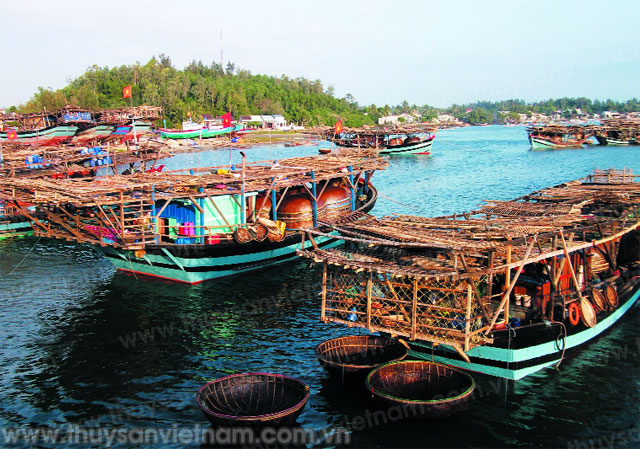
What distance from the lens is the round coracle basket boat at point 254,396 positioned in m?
14.6

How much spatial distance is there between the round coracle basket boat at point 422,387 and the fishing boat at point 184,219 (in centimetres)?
996

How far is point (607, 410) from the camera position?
15.6 meters

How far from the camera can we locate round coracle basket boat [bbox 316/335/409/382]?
55.0 ft

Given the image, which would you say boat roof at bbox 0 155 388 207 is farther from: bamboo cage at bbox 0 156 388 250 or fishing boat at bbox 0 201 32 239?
fishing boat at bbox 0 201 32 239

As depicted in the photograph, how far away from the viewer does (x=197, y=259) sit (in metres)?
26.4

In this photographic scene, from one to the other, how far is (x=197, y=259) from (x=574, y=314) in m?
16.2

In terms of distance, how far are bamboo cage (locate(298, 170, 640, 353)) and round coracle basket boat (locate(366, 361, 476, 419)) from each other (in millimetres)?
1026

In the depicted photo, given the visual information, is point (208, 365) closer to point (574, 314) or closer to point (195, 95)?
point (574, 314)

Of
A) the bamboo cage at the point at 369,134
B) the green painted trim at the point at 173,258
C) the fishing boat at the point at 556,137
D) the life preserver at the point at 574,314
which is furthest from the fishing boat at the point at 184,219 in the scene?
the fishing boat at the point at 556,137

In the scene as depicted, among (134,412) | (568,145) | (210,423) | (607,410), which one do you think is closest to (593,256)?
(607,410)

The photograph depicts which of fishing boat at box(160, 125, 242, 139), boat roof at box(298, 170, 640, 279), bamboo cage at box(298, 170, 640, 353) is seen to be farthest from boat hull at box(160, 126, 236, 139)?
bamboo cage at box(298, 170, 640, 353)

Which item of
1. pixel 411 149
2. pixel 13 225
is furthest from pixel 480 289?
pixel 411 149

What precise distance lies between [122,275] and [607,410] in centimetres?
2218

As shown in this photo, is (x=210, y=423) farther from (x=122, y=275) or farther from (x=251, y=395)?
(x=122, y=275)
